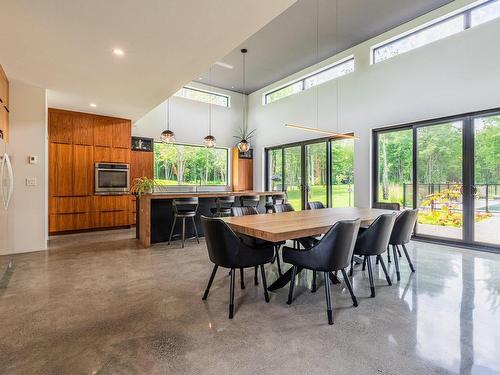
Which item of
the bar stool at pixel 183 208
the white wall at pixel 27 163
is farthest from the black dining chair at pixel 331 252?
the white wall at pixel 27 163

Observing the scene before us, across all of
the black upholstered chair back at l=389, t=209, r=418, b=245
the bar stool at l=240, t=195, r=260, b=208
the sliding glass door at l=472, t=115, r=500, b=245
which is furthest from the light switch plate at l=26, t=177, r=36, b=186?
the sliding glass door at l=472, t=115, r=500, b=245

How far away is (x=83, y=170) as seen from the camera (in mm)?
5727

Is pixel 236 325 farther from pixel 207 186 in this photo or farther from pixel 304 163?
pixel 207 186

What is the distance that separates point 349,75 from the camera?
5984mm

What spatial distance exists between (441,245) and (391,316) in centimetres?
331

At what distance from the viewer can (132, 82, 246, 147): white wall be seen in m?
7.18

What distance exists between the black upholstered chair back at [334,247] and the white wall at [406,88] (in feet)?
12.7

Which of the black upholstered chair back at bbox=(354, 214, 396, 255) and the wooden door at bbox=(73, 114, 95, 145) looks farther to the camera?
the wooden door at bbox=(73, 114, 95, 145)

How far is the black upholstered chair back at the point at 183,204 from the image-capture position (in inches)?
181

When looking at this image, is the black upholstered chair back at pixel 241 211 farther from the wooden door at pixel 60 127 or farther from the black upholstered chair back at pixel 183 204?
the wooden door at pixel 60 127

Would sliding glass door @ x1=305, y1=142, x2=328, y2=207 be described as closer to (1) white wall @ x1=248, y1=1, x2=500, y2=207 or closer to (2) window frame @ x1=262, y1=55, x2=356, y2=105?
(1) white wall @ x1=248, y1=1, x2=500, y2=207

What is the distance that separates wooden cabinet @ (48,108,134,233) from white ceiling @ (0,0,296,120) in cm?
140

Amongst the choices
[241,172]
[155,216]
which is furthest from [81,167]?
[241,172]

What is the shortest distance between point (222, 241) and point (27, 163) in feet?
13.0
